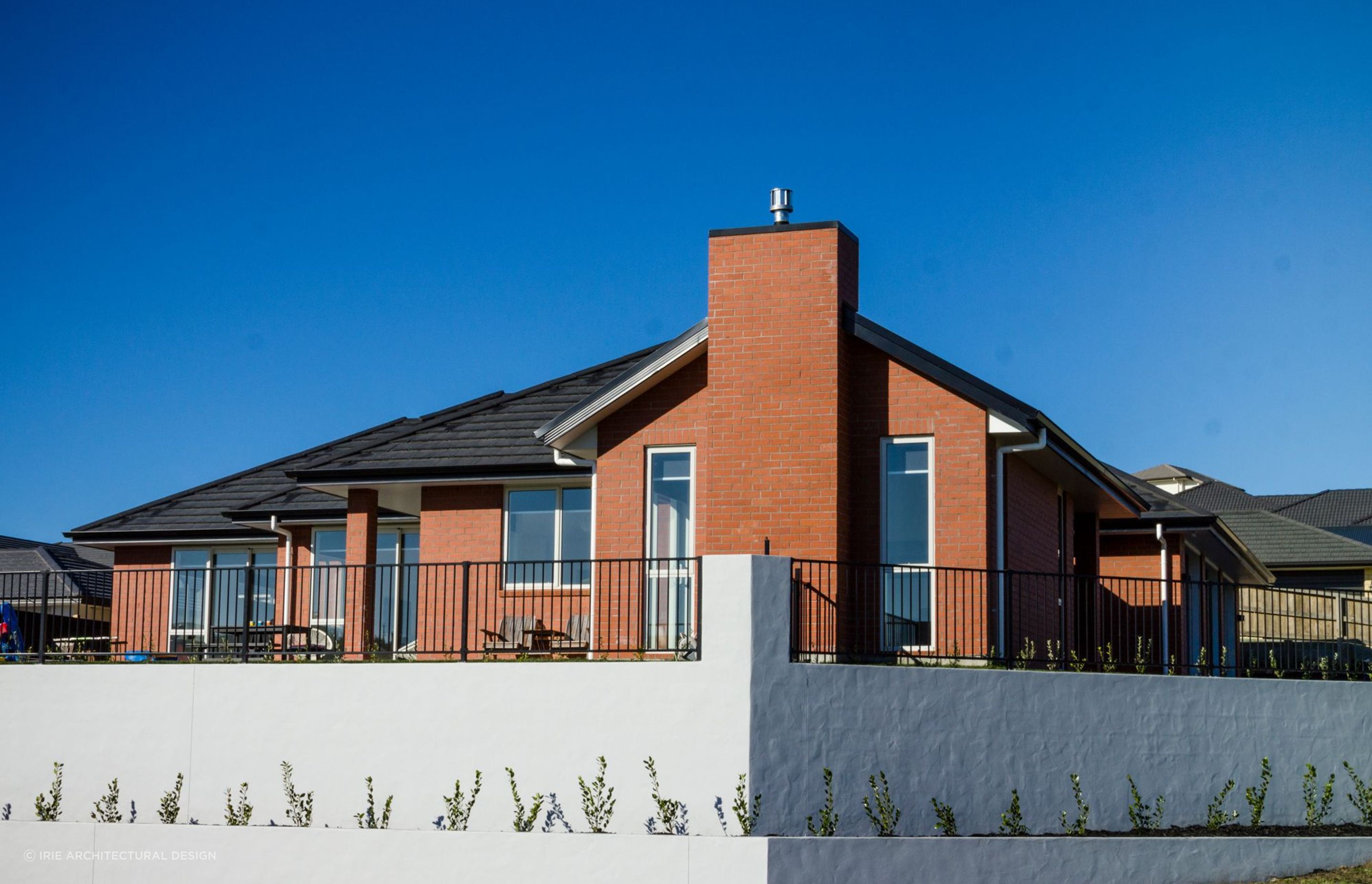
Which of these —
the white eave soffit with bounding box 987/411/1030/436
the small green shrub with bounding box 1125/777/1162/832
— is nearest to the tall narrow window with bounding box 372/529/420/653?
the white eave soffit with bounding box 987/411/1030/436

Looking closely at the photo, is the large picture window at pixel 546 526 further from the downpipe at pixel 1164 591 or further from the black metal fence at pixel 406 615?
the downpipe at pixel 1164 591

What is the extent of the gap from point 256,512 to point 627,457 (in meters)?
8.62

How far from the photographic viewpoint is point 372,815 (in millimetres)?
15633

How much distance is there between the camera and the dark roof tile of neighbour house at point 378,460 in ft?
71.4

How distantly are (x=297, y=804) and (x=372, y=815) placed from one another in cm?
88

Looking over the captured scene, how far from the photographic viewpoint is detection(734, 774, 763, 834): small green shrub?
1429cm

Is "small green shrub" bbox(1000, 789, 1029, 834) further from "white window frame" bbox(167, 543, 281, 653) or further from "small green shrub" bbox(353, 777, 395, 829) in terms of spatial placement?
"white window frame" bbox(167, 543, 281, 653)

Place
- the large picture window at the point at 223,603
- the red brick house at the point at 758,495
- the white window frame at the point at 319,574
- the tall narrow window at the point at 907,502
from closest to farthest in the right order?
the red brick house at the point at 758,495
the large picture window at the point at 223,603
the tall narrow window at the point at 907,502
the white window frame at the point at 319,574

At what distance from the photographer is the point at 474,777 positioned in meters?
15.4

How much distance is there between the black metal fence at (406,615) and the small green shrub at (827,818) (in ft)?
5.86

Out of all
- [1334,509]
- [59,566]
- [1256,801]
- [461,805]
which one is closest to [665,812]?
[461,805]

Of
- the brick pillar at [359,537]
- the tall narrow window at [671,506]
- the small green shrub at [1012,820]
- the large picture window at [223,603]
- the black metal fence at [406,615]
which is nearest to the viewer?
the small green shrub at [1012,820]

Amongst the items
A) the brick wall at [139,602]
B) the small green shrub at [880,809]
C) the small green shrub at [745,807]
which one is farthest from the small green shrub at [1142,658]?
the brick wall at [139,602]

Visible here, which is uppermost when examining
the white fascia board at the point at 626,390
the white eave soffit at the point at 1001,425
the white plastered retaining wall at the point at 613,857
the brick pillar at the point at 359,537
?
the white fascia board at the point at 626,390
